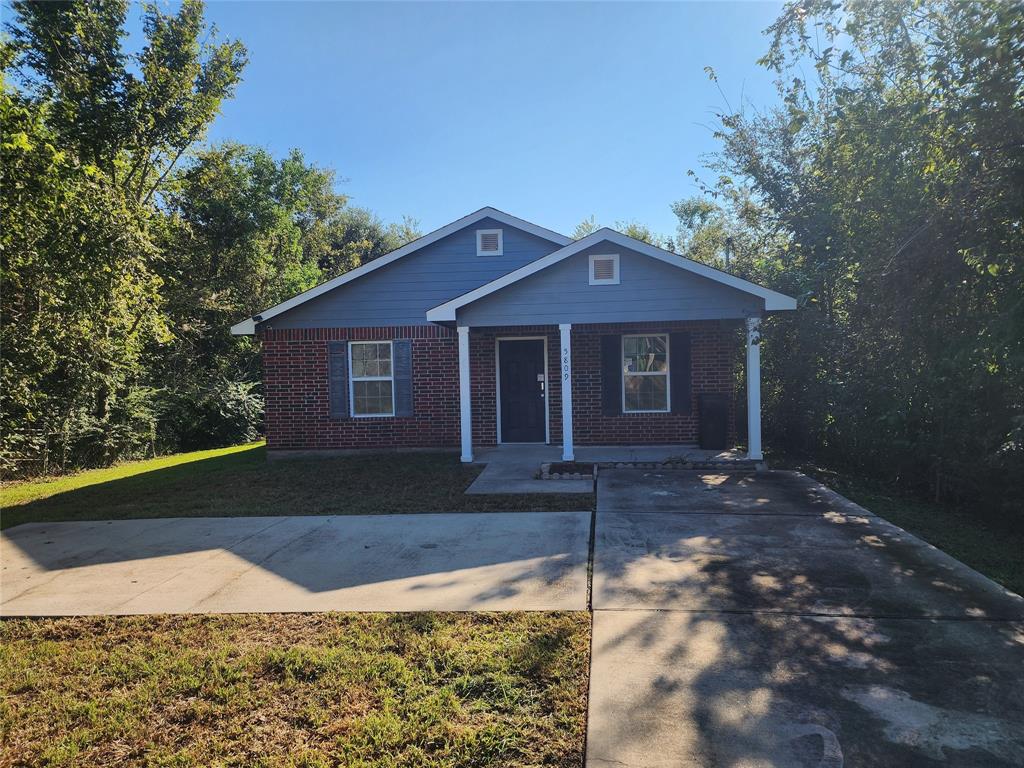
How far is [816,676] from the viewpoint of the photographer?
3.32 metres

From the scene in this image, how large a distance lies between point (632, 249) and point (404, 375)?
5.06 metres

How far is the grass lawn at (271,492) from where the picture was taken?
7758 mm

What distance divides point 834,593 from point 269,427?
10.8 m

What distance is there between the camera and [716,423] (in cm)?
1116

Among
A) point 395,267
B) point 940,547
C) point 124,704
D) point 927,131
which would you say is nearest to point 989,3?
point 927,131

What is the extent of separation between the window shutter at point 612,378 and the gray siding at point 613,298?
1560mm

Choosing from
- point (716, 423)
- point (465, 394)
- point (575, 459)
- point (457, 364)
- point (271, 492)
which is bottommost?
point (271, 492)

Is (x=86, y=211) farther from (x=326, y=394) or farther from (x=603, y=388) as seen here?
(x=603, y=388)

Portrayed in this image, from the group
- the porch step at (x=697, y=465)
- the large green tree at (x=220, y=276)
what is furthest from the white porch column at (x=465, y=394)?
the large green tree at (x=220, y=276)

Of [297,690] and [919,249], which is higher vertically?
[919,249]

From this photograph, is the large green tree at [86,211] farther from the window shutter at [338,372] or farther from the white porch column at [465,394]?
the white porch column at [465,394]

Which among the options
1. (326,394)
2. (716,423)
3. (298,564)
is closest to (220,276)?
(326,394)

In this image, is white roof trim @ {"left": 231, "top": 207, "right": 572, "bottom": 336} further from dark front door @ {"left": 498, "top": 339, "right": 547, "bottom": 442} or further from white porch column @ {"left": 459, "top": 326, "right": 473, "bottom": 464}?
white porch column @ {"left": 459, "top": 326, "right": 473, "bottom": 464}

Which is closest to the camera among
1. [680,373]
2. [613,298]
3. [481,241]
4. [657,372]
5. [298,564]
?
[298,564]
